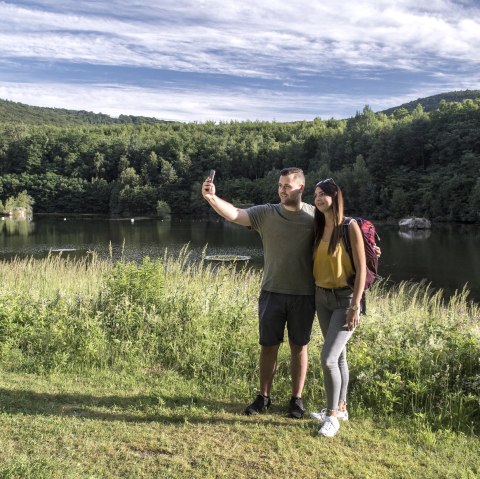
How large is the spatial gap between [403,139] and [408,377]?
7822cm

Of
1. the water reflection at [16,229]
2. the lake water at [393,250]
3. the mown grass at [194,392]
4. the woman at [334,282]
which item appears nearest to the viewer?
the mown grass at [194,392]

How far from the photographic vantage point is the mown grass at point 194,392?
325cm

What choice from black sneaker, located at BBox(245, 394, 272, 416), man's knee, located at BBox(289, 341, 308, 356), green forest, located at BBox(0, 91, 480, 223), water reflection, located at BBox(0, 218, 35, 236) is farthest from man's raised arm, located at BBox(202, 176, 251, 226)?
green forest, located at BBox(0, 91, 480, 223)

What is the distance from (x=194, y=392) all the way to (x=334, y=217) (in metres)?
2.06

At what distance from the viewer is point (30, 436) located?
3.51m

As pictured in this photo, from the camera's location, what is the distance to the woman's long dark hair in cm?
358

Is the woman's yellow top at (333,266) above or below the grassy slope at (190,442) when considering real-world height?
above

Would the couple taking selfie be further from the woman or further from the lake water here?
the lake water

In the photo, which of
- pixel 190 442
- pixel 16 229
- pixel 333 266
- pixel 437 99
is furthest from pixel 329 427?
pixel 437 99

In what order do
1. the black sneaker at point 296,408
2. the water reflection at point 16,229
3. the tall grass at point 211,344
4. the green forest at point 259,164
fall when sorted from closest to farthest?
the black sneaker at point 296,408
the tall grass at point 211,344
the water reflection at point 16,229
the green forest at point 259,164

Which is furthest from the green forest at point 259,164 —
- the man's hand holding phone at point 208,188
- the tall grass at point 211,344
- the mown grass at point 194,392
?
the man's hand holding phone at point 208,188

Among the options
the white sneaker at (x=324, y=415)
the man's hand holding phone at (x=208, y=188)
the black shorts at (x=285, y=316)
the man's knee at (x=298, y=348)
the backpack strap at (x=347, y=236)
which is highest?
the man's hand holding phone at (x=208, y=188)

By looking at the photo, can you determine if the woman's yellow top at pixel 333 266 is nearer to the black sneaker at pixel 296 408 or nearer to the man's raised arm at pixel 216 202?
the man's raised arm at pixel 216 202

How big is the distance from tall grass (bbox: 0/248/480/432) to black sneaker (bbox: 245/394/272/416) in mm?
344
